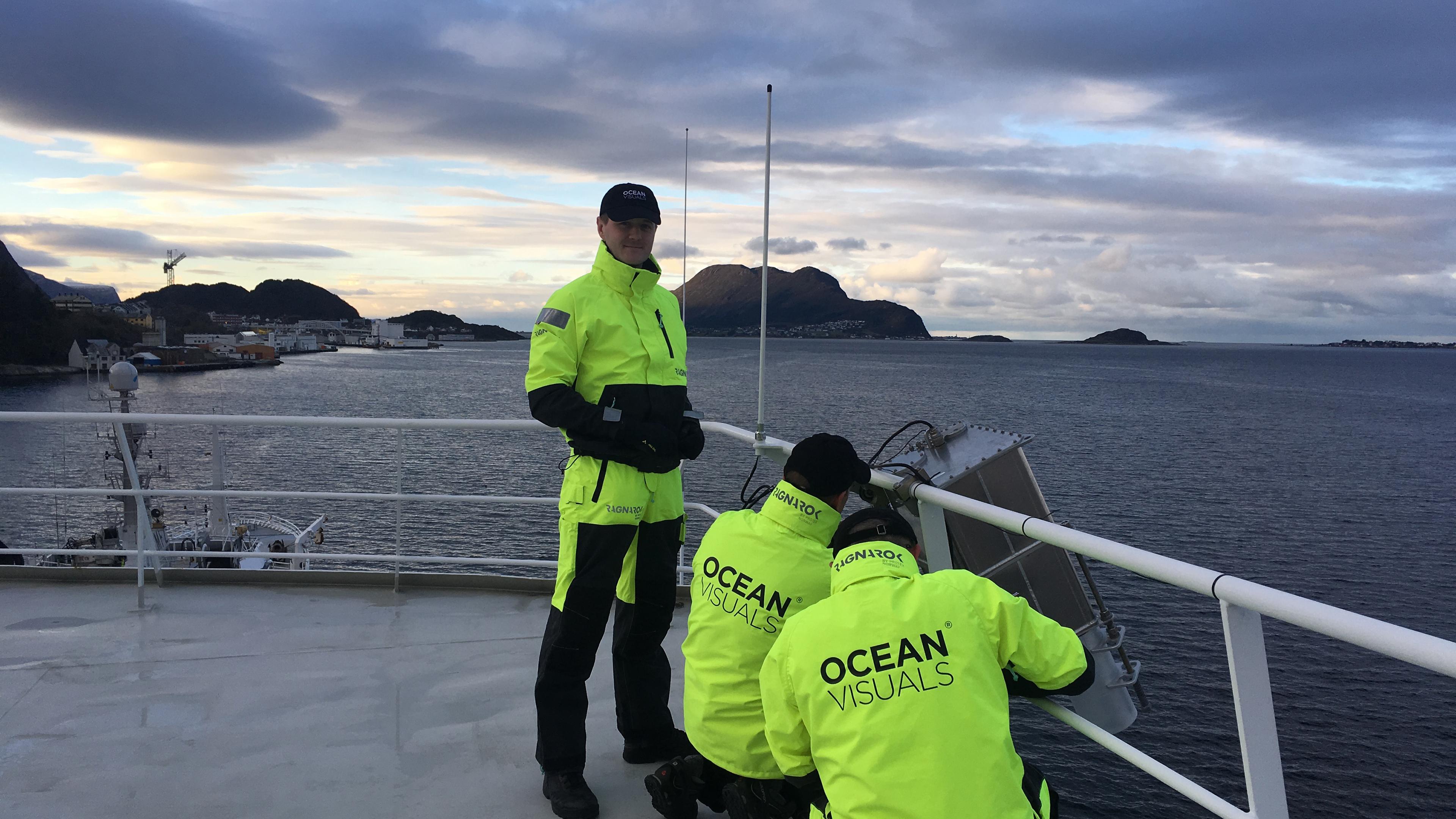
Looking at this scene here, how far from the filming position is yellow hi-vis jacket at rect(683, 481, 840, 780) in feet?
7.62

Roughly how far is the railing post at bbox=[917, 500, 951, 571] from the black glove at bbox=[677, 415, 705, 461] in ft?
2.40

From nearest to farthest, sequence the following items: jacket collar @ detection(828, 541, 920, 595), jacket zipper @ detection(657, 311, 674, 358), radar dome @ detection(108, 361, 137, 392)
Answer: jacket collar @ detection(828, 541, 920, 595) < jacket zipper @ detection(657, 311, 674, 358) < radar dome @ detection(108, 361, 137, 392)

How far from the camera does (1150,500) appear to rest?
32.6 m

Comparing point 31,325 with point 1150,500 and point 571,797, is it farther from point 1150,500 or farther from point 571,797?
point 571,797

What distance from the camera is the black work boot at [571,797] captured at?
8.83 ft

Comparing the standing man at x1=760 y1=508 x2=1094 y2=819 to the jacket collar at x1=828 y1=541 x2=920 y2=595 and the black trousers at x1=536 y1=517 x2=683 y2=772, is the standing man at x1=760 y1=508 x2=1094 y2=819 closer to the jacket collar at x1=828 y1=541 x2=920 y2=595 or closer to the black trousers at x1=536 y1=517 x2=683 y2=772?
the jacket collar at x1=828 y1=541 x2=920 y2=595

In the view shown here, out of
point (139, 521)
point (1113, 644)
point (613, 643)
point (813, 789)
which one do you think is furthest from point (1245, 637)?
point (139, 521)

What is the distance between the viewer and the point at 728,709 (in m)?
2.38

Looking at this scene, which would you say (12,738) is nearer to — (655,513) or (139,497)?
(139,497)

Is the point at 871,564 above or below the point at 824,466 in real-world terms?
below

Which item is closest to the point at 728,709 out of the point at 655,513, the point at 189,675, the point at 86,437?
the point at 655,513

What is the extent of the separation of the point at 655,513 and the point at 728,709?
0.74m

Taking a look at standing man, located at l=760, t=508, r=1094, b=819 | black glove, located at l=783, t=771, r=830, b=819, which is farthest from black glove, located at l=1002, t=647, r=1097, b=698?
black glove, located at l=783, t=771, r=830, b=819

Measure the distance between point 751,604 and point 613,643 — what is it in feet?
2.82
